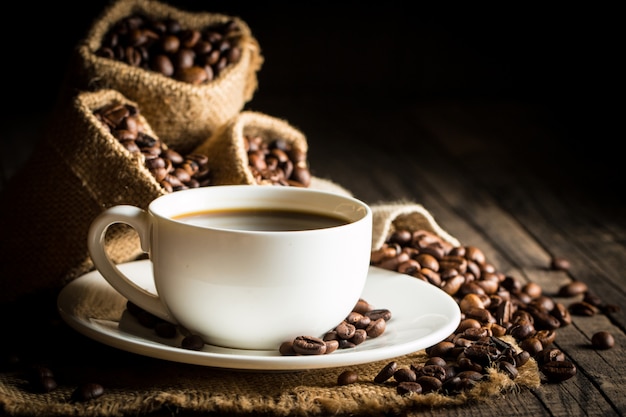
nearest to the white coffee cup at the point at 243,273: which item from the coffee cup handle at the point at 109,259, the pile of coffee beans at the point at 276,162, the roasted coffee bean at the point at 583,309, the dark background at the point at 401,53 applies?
the coffee cup handle at the point at 109,259

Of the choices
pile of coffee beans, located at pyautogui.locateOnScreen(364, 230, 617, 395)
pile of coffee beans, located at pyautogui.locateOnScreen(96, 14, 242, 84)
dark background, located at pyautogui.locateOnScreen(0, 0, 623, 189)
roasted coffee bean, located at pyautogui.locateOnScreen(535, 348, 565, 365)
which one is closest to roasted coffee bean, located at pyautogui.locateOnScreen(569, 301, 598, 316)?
pile of coffee beans, located at pyautogui.locateOnScreen(364, 230, 617, 395)

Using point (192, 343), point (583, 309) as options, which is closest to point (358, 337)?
point (192, 343)

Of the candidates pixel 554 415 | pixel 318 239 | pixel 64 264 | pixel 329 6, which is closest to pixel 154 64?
pixel 64 264

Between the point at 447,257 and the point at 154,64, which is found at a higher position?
the point at 154,64

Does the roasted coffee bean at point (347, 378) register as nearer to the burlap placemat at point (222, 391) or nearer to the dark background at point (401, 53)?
the burlap placemat at point (222, 391)

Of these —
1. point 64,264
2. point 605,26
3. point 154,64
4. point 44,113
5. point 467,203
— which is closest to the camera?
point 64,264

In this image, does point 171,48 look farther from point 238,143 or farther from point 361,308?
point 361,308

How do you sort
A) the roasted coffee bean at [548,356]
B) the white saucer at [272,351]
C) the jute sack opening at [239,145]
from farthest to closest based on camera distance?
the jute sack opening at [239,145] < the roasted coffee bean at [548,356] < the white saucer at [272,351]

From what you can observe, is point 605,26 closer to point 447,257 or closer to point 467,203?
point 467,203
